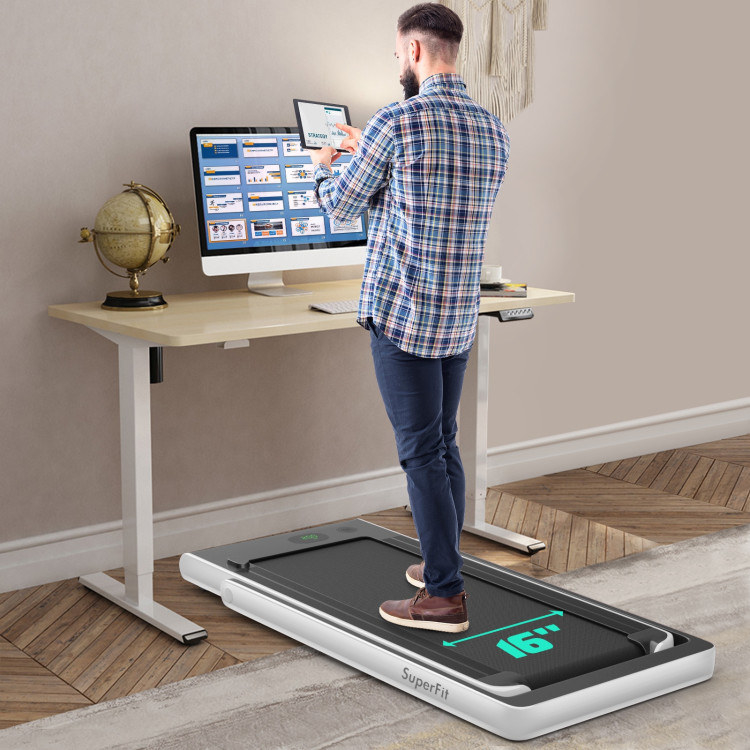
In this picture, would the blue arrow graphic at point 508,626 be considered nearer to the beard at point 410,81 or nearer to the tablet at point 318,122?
the beard at point 410,81

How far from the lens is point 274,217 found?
336cm

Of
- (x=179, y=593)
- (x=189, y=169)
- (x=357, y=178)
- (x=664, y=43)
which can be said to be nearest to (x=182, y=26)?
(x=189, y=169)

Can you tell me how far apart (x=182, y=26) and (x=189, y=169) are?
41 cm

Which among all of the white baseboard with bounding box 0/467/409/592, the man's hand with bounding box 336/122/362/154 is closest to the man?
the man's hand with bounding box 336/122/362/154

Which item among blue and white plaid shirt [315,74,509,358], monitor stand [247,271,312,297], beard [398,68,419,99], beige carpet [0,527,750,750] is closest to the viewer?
beige carpet [0,527,750,750]

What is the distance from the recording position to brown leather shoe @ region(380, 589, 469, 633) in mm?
2711

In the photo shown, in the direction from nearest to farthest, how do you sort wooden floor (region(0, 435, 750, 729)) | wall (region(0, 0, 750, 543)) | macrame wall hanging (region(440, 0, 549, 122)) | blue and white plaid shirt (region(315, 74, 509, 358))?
blue and white plaid shirt (region(315, 74, 509, 358)), wooden floor (region(0, 435, 750, 729)), wall (region(0, 0, 750, 543)), macrame wall hanging (region(440, 0, 549, 122))

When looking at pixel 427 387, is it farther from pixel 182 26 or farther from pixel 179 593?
pixel 182 26

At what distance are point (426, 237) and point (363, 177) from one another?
0.64ft

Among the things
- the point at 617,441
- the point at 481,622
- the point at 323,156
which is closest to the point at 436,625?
the point at 481,622

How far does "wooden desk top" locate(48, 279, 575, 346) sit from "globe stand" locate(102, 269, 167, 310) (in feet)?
0.08

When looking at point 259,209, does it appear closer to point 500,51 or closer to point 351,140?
point 351,140

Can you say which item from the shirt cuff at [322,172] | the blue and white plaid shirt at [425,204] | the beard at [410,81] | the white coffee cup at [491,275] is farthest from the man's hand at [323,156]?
the white coffee cup at [491,275]

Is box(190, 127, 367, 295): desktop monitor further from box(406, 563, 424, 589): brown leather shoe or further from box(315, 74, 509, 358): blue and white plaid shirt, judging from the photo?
box(406, 563, 424, 589): brown leather shoe
